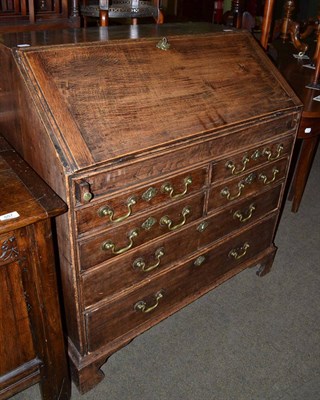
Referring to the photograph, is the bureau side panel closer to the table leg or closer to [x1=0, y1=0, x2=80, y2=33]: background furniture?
[x1=0, y1=0, x2=80, y2=33]: background furniture

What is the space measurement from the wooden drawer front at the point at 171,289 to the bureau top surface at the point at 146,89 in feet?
2.12

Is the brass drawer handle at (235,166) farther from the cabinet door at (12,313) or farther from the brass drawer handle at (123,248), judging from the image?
the cabinet door at (12,313)

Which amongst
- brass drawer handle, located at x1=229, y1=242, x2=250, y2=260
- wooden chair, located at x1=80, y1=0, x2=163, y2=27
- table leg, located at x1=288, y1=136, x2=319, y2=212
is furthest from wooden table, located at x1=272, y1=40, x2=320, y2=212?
wooden chair, located at x1=80, y1=0, x2=163, y2=27

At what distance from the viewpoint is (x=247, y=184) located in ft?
6.52

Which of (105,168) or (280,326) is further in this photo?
(280,326)

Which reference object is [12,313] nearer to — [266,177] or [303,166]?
[266,177]

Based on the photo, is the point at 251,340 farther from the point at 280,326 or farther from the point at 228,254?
the point at 228,254

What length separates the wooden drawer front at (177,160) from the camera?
133 centimetres

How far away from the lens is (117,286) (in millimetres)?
1624

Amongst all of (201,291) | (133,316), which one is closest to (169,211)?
(133,316)

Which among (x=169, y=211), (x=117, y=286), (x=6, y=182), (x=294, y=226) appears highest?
(x=6, y=182)

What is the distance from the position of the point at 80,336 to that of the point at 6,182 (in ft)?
2.21

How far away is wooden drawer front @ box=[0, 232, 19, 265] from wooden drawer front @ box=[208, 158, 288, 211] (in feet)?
2.82

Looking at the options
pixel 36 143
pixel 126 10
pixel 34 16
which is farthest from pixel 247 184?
pixel 126 10
